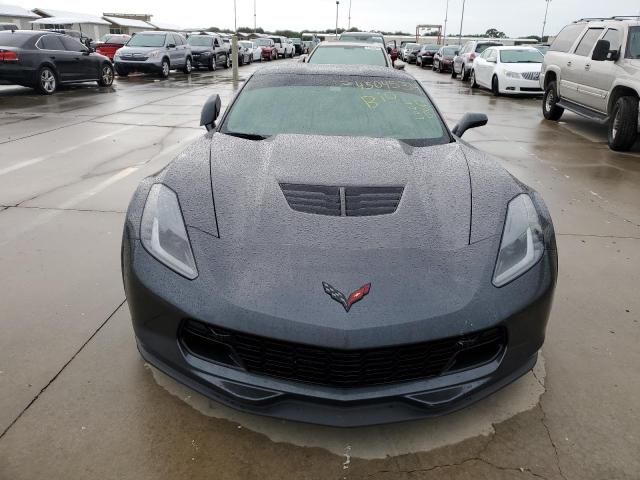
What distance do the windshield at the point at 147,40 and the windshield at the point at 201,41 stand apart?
13.7 ft

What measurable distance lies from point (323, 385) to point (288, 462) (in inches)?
15.0

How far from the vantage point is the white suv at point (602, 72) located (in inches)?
309

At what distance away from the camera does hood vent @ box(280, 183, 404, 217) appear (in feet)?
7.61

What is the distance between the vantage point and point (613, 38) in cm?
859

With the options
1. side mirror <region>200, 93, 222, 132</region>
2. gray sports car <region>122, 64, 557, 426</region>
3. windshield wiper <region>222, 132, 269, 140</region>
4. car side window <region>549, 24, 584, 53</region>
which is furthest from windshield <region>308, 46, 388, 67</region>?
gray sports car <region>122, 64, 557, 426</region>

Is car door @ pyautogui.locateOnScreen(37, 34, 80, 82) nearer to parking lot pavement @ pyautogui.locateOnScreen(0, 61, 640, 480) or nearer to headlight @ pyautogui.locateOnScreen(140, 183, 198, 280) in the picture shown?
parking lot pavement @ pyautogui.locateOnScreen(0, 61, 640, 480)

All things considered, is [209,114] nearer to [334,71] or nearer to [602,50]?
[334,71]

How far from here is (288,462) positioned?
2.02m

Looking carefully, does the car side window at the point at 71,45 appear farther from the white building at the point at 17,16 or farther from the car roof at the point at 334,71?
the white building at the point at 17,16

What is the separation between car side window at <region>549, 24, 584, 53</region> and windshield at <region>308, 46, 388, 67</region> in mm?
3843

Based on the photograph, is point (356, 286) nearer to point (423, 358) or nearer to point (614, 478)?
point (423, 358)

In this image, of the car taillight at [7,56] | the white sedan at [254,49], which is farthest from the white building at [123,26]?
the car taillight at [7,56]

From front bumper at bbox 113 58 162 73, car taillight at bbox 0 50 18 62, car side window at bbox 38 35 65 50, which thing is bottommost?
front bumper at bbox 113 58 162 73

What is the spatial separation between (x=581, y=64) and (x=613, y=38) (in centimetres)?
90
